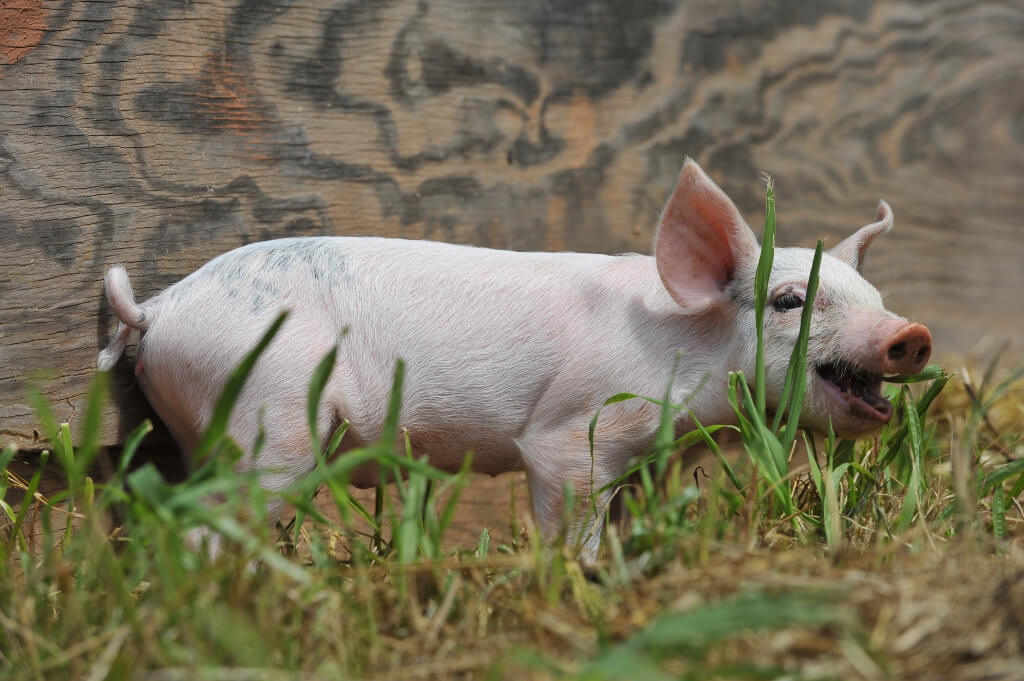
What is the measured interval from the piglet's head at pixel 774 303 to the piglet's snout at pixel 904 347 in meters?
0.02

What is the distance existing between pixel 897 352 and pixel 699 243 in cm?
38

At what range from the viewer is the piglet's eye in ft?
6.06

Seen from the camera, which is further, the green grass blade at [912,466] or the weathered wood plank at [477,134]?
the weathered wood plank at [477,134]

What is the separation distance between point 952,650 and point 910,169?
2368 millimetres

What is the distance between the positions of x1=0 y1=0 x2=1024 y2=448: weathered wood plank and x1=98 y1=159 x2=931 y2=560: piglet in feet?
0.51

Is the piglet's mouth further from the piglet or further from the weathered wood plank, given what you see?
the weathered wood plank

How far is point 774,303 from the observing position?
1862mm

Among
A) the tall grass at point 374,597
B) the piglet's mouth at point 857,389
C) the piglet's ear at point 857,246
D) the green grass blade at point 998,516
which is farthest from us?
the piglet's ear at point 857,246

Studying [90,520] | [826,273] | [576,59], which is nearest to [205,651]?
[90,520]

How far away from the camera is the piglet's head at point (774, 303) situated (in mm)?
1799

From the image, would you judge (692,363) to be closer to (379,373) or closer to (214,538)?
(379,373)

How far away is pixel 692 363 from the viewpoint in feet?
6.21

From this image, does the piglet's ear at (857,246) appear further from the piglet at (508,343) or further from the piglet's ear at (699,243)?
the piglet's ear at (699,243)

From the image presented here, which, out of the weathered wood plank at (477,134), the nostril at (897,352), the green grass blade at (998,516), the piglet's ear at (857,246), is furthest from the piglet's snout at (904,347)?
the weathered wood plank at (477,134)
